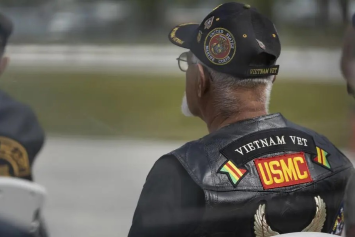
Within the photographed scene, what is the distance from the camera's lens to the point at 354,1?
65.1 inches

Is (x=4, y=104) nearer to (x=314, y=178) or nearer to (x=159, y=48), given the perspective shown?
(x=159, y=48)

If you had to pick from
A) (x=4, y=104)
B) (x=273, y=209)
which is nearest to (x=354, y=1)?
(x=273, y=209)

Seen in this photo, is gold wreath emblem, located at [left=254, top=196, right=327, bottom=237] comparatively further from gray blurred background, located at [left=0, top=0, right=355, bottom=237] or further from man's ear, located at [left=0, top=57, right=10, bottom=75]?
man's ear, located at [left=0, top=57, right=10, bottom=75]

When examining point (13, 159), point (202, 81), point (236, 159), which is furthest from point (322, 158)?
point (13, 159)

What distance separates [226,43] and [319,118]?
17.2 inches

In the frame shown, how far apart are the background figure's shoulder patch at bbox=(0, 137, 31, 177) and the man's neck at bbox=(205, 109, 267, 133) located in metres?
0.50

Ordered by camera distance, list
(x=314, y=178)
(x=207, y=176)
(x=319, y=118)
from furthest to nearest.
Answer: (x=319, y=118)
(x=314, y=178)
(x=207, y=176)

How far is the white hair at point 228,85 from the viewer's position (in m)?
1.54

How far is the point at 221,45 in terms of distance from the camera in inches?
59.6

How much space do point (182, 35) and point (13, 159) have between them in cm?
50

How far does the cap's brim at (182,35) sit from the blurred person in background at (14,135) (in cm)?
39

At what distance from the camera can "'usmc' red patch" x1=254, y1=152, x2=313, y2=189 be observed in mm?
1502

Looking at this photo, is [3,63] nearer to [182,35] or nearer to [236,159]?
[182,35]

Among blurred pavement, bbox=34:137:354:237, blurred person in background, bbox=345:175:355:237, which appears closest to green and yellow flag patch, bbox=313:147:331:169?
blurred person in background, bbox=345:175:355:237
